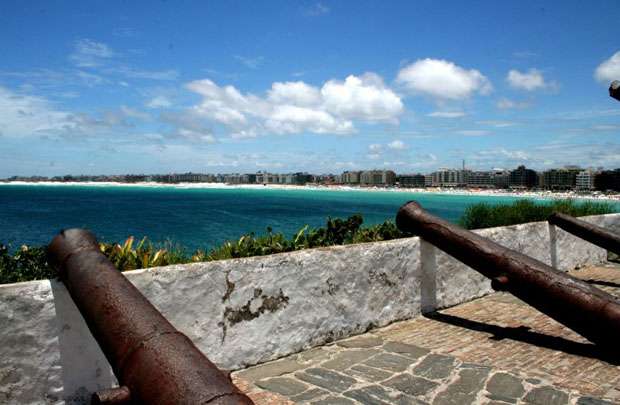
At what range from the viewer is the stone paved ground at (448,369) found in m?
4.02

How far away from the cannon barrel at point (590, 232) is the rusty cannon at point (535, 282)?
148 inches

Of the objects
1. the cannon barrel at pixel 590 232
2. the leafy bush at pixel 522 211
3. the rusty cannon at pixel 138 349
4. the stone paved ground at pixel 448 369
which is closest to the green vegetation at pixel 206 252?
the rusty cannon at pixel 138 349

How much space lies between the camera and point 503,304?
7.36 meters

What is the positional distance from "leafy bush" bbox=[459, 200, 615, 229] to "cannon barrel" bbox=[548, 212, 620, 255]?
A: 4429 millimetres

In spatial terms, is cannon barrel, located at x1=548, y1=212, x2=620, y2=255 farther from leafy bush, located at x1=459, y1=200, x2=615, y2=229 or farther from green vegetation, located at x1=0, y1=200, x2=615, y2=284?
leafy bush, located at x1=459, y1=200, x2=615, y2=229

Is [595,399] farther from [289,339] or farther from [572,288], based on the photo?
[289,339]

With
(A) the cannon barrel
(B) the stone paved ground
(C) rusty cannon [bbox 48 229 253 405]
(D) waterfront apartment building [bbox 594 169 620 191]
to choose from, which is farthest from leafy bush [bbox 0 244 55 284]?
(D) waterfront apartment building [bbox 594 169 620 191]

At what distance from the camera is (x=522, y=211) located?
14.6 m

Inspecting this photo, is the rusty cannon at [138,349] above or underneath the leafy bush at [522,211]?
above

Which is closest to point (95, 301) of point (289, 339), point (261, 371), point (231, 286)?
point (231, 286)

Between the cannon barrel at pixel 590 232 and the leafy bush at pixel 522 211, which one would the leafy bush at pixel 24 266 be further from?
the leafy bush at pixel 522 211

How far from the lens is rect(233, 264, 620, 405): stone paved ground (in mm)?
4020

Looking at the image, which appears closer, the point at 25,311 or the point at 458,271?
the point at 25,311

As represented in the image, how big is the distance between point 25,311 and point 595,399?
4546 mm
